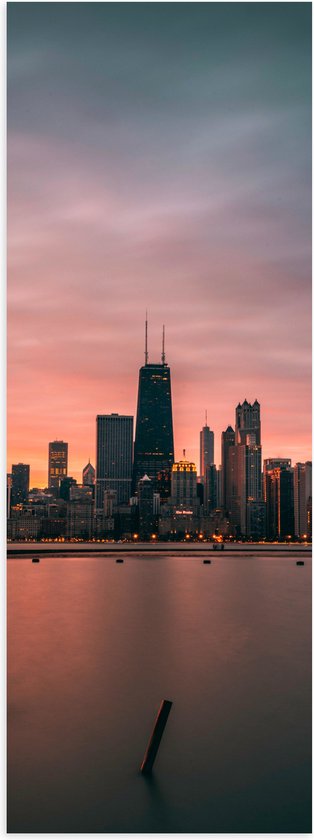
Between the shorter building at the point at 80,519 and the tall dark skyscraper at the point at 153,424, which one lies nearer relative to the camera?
the shorter building at the point at 80,519

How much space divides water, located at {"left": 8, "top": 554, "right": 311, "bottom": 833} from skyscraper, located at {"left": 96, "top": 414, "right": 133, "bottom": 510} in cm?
13512

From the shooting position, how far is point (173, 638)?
25.3m

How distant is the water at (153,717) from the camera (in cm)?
828

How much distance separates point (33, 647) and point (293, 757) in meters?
13.8

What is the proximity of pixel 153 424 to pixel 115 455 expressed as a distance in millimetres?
15488

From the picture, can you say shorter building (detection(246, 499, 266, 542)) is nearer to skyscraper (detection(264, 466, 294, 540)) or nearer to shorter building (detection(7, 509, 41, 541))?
skyscraper (detection(264, 466, 294, 540))

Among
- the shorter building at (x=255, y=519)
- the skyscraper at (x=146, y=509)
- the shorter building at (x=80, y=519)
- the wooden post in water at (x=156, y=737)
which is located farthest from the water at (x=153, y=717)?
the skyscraper at (x=146, y=509)

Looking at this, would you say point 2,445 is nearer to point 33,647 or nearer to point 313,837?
point 313,837

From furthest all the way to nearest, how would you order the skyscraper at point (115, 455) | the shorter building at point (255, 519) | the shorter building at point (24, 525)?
1. the skyscraper at point (115, 455)
2. the shorter building at point (255, 519)
3. the shorter building at point (24, 525)

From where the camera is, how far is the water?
828 cm

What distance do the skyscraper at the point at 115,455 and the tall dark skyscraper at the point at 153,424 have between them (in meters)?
2.70

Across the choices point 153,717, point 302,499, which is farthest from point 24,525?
point 153,717

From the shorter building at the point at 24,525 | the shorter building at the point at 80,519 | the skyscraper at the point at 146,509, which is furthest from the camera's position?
the skyscraper at the point at 146,509

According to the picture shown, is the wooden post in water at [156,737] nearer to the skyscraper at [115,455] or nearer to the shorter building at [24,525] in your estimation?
the shorter building at [24,525]
